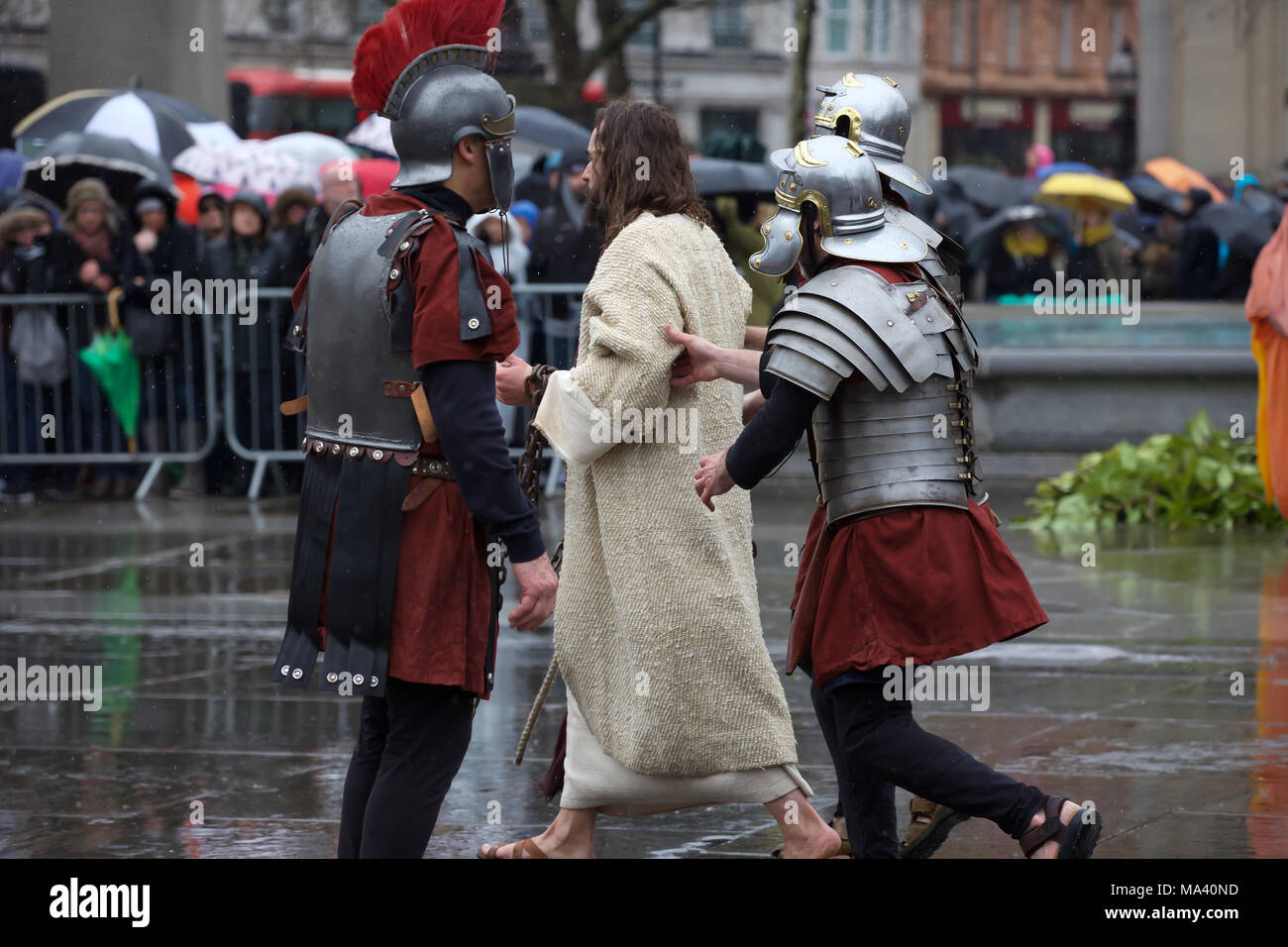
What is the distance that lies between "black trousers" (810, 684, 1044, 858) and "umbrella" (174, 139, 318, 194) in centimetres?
1052

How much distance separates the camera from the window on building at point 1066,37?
6120cm

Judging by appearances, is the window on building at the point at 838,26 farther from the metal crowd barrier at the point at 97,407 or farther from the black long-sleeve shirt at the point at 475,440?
the black long-sleeve shirt at the point at 475,440

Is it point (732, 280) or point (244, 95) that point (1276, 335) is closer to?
point (732, 280)

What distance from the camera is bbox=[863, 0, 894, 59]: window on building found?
49844 mm

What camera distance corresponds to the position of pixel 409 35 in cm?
404

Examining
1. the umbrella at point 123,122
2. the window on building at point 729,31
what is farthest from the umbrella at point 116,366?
the window on building at point 729,31

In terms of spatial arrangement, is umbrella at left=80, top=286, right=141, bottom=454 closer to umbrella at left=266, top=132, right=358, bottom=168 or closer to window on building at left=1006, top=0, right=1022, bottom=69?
umbrella at left=266, top=132, right=358, bottom=168

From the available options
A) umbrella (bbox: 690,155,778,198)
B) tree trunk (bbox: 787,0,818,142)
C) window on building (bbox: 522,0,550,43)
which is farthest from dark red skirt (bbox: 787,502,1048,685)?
window on building (bbox: 522,0,550,43)

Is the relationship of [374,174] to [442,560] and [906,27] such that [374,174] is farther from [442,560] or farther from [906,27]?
[906,27]

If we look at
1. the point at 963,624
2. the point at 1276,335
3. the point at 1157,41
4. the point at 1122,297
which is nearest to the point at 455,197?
the point at 963,624

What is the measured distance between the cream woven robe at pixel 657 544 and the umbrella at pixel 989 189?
61.4ft

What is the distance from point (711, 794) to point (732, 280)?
126 centimetres
